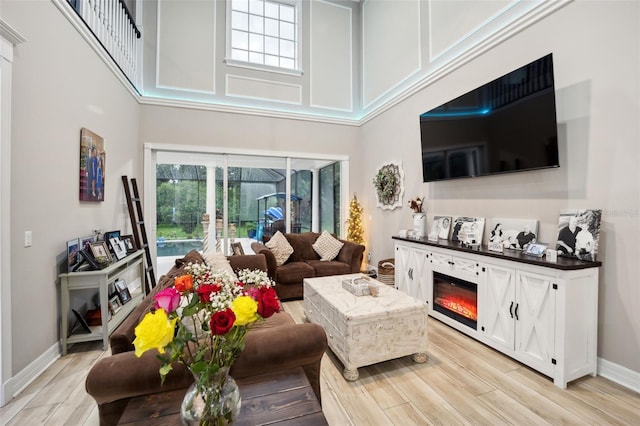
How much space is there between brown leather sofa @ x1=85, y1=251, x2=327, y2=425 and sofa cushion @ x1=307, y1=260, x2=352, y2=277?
8.14ft

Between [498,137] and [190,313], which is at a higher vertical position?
[498,137]

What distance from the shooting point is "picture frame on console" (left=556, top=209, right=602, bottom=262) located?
2.19 metres

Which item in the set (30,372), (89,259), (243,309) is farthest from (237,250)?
(243,309)

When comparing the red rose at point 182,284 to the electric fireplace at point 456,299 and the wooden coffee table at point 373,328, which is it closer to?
the wooden coffee table at point 373,328

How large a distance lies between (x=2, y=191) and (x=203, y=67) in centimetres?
397

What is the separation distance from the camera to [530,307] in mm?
2266

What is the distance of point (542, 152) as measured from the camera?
2.45 meters

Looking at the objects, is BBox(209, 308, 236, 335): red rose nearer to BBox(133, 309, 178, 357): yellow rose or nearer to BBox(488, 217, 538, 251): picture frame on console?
BBox(133, 309, 178, 357): yellow rose

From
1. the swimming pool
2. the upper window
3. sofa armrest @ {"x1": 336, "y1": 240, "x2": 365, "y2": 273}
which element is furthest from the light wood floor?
the upper window

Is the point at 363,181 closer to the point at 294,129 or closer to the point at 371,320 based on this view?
the point at 294,129

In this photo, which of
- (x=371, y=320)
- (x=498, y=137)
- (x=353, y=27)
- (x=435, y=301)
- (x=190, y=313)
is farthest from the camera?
(x=353, y=27)

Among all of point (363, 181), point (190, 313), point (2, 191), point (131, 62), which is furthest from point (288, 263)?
point (131, 62)

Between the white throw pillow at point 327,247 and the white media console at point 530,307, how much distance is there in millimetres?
1821

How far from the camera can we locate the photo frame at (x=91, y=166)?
2.87 meters
